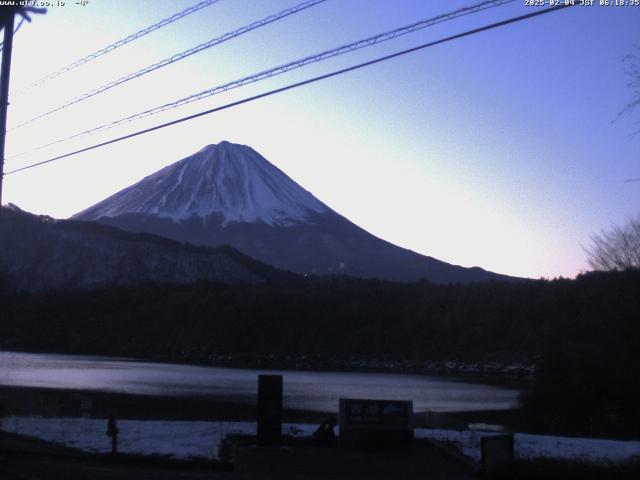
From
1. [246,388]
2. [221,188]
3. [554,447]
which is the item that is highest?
[221,188]

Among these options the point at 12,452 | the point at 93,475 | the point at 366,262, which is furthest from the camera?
the point at 366,262

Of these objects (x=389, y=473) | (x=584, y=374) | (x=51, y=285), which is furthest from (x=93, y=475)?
(x=51, y=285)

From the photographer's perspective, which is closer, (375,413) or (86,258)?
(375,413)

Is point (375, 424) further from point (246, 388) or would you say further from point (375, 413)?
point (246, 388)

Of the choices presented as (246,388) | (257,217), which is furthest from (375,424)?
(257,217)

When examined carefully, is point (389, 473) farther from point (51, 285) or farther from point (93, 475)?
point (51, 285)

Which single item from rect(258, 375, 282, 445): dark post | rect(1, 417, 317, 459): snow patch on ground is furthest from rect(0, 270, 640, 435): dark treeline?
rect(258, 375, 282, 445): dark post

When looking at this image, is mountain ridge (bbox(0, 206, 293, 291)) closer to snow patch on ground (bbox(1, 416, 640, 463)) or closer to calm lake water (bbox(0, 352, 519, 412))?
calm lake water (bbox(0, 352, 519, 412))

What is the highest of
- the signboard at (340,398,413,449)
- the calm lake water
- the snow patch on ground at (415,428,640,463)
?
the calm lake water
